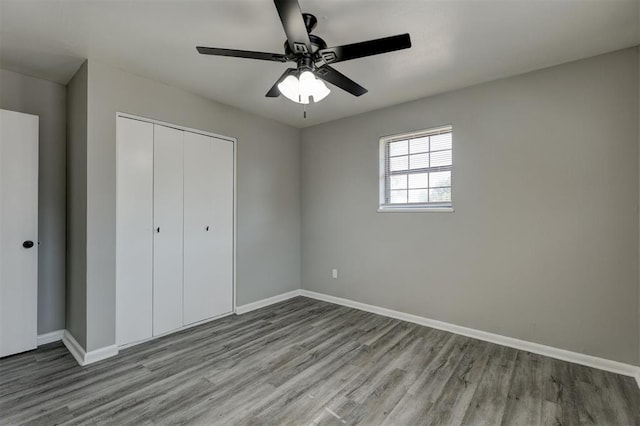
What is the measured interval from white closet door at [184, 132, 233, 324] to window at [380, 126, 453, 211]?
1955 millimetres

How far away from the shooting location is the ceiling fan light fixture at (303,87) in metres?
1.94

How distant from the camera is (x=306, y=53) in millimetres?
1814

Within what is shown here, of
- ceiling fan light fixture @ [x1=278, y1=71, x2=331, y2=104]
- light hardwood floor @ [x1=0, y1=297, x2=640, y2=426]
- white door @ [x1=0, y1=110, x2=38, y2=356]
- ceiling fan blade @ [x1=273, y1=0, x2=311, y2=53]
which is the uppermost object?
ceiling fan blade @ [x1=273, y1=0, x2=311, y2=53]

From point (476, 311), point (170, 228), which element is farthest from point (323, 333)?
point (170, 228)

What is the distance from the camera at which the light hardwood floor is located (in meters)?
1.87

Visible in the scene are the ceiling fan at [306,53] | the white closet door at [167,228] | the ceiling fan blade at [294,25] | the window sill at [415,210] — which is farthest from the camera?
the window sill at [415,210]

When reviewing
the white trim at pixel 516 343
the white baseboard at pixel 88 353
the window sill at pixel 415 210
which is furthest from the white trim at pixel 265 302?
the window sill at pixel 415 210

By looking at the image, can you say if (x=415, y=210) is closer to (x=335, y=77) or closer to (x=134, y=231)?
(x=335, y=77)

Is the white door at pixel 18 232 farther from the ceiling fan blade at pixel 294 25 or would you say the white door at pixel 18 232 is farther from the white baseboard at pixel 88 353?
the ceiling fan blade at pixel 294 25

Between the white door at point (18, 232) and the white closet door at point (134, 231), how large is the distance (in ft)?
2.50

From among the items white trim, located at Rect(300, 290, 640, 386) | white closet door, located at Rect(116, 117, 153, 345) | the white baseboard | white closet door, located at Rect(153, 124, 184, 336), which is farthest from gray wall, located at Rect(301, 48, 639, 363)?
the white baseboard

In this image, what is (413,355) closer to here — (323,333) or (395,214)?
(323,333)

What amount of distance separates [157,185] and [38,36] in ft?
4.54

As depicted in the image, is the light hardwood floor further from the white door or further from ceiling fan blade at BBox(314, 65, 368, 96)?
ceiling fan blade at BBox(314, 65, 368, 96)
